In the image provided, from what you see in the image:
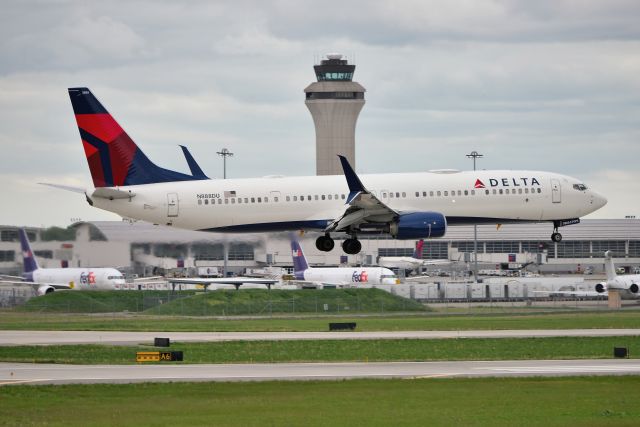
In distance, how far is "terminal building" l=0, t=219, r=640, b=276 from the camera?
251ft

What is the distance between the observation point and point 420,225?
214 ft

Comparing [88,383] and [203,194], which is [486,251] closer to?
[203,194]

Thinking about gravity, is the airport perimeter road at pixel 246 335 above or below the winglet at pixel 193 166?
below

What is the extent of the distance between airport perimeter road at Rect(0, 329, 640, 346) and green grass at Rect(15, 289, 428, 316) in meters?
23.8

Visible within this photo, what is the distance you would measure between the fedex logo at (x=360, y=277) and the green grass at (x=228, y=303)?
15.5m

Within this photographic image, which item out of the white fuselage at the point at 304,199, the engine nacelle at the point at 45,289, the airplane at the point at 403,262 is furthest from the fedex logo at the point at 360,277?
the white fuselage at the point at 304,199

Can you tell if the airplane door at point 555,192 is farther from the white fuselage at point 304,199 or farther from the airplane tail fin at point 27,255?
the airplane tail fin at point 27,255

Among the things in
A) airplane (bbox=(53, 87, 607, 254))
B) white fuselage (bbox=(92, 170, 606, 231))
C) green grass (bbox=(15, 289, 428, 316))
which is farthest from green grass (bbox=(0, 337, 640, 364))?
green grass (bbox=(15, 289, 428, 316))

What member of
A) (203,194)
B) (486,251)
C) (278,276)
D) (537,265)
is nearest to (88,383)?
(203,194)

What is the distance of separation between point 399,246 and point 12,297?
7938cm

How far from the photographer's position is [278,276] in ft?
402

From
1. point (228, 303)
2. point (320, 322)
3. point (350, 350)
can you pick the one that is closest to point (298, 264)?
point (228, 303)

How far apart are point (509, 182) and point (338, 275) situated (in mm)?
45210

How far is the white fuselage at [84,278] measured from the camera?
10025 centimetres
